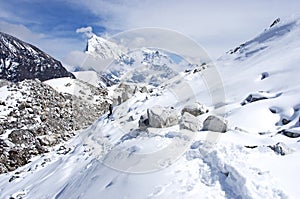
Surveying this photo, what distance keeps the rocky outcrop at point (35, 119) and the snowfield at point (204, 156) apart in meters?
3.36

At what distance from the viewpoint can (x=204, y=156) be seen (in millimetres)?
9781

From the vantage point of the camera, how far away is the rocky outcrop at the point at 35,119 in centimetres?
2452

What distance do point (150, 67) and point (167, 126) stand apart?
9.30 m

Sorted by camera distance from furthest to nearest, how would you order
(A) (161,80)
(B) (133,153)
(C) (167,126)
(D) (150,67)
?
1. (A) (161,80)
2. (D) (150,67)
3. (C) (167,126)
4. (B) (133,153)

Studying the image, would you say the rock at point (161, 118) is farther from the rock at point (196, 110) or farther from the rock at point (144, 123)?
the rock at point (196, 110)

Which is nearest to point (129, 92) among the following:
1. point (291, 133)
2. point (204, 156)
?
point (291, 133)

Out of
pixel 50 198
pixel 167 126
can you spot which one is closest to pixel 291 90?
pixel 167 126

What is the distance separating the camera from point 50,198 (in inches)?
537

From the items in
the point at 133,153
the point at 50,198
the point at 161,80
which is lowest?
the point at 50,198

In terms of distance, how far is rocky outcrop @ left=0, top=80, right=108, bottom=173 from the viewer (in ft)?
80.4

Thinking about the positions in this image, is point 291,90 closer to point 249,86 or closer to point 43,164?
point 249,86

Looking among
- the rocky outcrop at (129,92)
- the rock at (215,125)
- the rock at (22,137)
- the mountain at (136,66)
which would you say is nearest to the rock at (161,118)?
the rock at (215,125)

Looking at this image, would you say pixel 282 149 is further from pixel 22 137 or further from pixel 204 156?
pixel 22 137

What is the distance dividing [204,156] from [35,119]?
22139 millimetres
